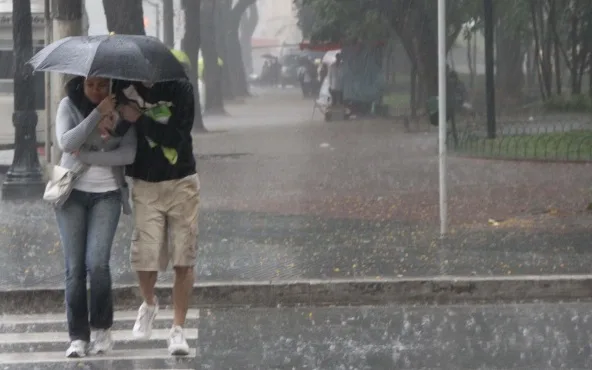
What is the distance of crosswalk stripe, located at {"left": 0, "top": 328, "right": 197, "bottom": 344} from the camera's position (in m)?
8.62

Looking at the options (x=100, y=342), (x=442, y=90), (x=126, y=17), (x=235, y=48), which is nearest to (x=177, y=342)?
(x=100, y=342)

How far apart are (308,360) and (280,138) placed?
22.1 metres

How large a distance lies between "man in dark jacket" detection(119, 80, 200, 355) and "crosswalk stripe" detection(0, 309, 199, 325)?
5.01ft

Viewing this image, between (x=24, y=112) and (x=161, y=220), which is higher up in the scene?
(x=24, y=112)

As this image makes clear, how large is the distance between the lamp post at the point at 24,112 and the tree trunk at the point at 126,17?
5807 millimetres

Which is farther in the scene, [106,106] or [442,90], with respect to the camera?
[442,90]

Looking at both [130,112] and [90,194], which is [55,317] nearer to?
[90,194]

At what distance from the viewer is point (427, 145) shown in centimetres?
2503

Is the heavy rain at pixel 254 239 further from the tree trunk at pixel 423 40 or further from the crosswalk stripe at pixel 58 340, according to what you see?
the tree trunk at pixel 423 40

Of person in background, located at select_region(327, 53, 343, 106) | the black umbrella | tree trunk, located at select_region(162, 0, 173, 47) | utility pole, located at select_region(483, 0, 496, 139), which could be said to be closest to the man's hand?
the black umbrella

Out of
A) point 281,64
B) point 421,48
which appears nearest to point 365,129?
point 421,48

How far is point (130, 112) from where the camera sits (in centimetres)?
762

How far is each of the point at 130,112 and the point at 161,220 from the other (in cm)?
65

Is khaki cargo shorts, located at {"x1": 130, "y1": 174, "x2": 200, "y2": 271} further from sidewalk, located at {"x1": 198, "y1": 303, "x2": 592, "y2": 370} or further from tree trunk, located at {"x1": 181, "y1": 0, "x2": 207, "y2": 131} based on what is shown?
tree trunk, located at {"x1": 181, "y1": 0, "x2": 207, "y2": 131}
